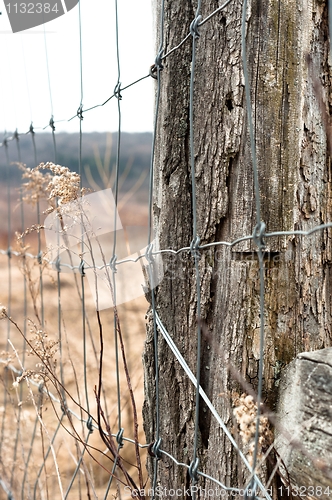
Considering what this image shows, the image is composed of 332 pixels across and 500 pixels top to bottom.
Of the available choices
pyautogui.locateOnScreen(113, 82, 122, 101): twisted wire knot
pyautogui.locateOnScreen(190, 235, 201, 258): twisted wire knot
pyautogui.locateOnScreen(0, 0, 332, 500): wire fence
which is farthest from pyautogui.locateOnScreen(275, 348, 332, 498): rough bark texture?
pyautogui.locateOnScreen(113, 82, 122, 101): twisted wire knot

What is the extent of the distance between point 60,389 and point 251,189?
1405 millimetres

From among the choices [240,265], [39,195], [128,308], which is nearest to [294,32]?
[240,265]

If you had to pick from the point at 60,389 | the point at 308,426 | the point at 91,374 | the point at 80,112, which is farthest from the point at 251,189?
the point at 91,374

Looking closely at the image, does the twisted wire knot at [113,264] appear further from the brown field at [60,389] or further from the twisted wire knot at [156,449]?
the twisted wire knot at [156,449]

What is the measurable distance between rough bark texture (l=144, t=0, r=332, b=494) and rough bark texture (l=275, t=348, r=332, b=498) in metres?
0.11

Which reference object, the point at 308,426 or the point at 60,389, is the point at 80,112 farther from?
the point at 60,389

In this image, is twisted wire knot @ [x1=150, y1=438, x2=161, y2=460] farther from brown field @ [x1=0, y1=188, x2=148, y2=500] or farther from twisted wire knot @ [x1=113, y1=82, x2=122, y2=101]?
twisted wire knot @ [x1=113, y1=82, x2=122, y2=101]

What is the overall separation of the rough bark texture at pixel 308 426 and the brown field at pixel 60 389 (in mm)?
451

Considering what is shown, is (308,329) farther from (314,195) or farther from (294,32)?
(294,32)

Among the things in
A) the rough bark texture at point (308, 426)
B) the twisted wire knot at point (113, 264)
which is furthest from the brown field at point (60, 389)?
the rough bark texture at point (308, 426)

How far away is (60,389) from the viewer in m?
2.05

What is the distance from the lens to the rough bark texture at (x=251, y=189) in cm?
104

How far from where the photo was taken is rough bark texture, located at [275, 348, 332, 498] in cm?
85

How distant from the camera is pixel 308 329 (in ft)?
3.57
